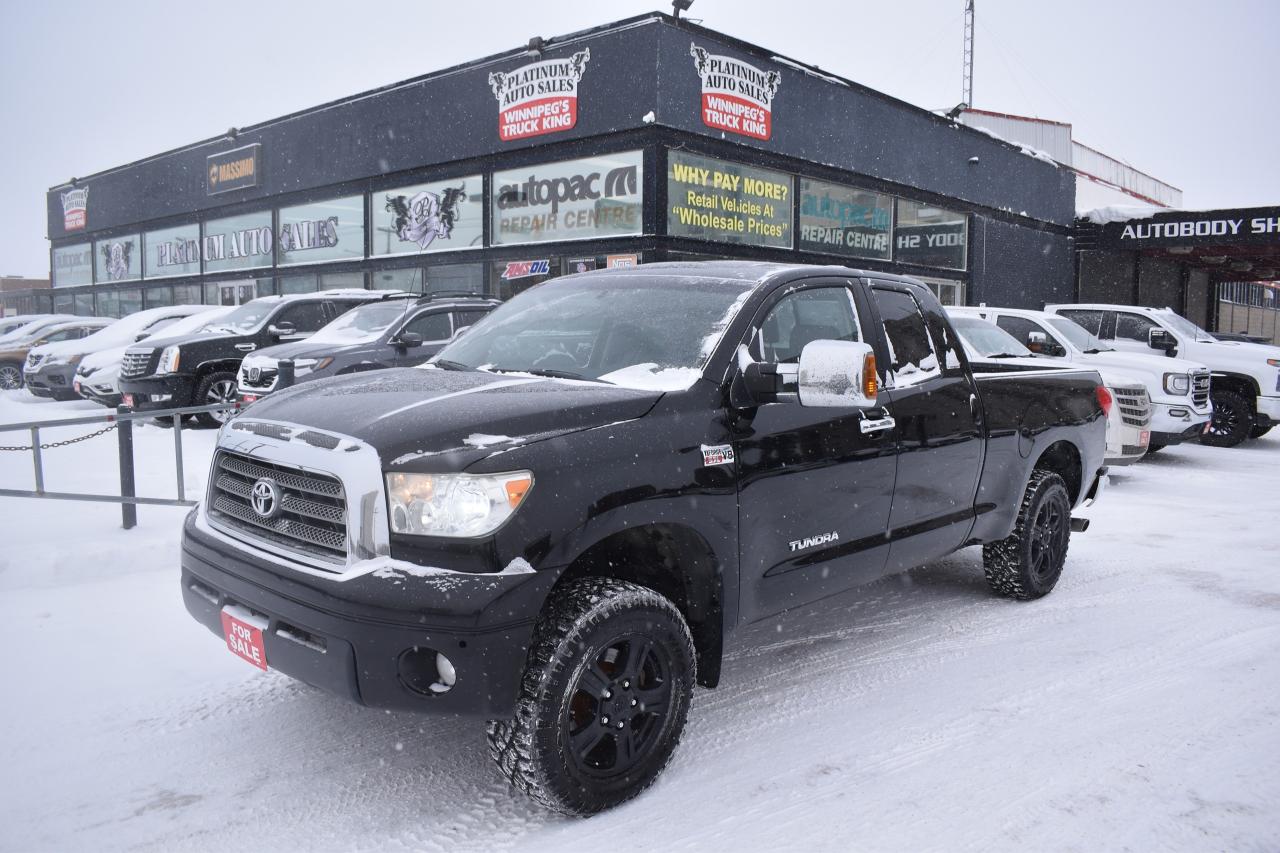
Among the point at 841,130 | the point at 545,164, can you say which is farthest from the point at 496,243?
the point at 841,130

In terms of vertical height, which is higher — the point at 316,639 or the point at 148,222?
the point at 148,222

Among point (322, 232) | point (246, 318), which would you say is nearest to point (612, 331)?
point (246, 318)

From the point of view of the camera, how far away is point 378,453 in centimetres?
291

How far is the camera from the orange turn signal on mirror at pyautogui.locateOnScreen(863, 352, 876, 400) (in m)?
3.44

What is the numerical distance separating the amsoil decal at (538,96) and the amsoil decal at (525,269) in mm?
2234

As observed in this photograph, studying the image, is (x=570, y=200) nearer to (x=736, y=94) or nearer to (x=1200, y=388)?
(x=736, y=94)

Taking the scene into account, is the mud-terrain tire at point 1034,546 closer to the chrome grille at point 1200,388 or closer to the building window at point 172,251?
the chrome grille at point 1200,388

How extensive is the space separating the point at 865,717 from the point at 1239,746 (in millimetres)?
1455

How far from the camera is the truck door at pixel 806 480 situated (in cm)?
365

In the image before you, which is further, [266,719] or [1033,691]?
[1033,691]

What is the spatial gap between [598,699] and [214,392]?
10.5m

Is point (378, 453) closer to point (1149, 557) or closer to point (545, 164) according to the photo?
point (1149, 557)

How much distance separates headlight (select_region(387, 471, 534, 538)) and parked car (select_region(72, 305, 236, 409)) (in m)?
11.4

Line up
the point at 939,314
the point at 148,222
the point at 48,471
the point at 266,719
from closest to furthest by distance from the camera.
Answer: the point at 266,719 < the point at 939,314 < the point at 48,471 < the point at 148,222
